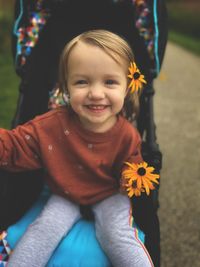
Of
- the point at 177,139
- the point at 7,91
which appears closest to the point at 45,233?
the point at 177,139

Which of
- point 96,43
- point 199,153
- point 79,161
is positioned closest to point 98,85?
point 96,43

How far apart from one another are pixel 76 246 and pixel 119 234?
0.65ft

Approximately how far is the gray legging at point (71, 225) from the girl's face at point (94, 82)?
443mm

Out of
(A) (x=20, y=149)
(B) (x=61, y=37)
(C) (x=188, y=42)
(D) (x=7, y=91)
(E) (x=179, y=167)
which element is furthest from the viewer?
(C) (x=188, y=42)

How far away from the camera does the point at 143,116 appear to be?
7.57 ft

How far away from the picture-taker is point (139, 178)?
1732 millimetres

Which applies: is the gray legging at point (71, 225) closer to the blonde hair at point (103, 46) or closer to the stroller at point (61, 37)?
the stroller at point (61, 37)

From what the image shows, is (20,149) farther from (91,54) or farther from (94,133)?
(91,54)

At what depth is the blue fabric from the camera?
1632mm

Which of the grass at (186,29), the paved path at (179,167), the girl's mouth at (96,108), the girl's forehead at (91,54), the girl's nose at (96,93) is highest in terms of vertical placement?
the grass at (186,29)

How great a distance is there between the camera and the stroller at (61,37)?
216 cm

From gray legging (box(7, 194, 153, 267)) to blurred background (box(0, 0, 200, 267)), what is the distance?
2.37ft

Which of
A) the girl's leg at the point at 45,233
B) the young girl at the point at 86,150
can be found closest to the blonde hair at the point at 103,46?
the young girl at the point at 86,150

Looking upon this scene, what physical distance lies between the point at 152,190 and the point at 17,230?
0.68 m
